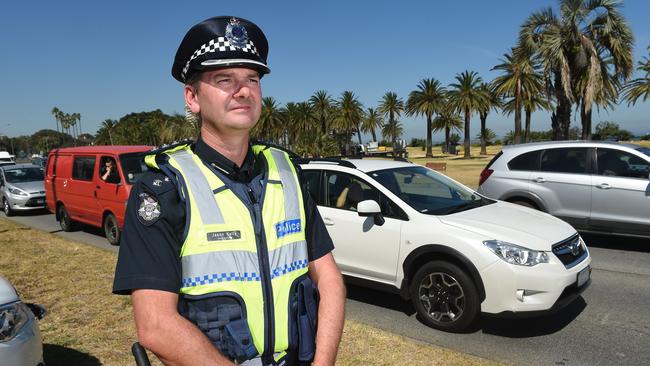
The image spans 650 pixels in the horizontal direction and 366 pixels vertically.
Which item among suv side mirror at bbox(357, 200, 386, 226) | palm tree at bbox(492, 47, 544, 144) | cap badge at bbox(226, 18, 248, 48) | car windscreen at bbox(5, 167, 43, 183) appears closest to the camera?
cap badge at bbox(226, 18, 248, 48)

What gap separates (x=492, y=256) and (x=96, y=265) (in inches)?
232

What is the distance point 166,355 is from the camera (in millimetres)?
1416

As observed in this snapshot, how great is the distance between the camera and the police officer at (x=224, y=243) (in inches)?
56.3

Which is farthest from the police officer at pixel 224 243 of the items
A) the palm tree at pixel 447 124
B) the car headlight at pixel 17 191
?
the palm tree at pixel 447 124

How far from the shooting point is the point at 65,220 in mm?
11000

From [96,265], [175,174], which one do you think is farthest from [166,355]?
[96,265]

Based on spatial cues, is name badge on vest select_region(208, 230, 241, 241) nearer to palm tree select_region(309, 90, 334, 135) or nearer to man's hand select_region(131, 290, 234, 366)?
man's hand select_region(131, 290, 234, 366)

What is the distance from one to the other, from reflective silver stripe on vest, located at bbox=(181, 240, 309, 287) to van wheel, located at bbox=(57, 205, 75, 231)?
1077 cm

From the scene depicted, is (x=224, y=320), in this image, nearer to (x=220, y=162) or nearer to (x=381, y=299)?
(x=220, y=162)

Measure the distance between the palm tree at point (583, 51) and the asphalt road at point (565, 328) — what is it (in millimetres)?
17658

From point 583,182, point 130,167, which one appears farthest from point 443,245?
point 130,167

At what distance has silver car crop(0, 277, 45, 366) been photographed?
258cm

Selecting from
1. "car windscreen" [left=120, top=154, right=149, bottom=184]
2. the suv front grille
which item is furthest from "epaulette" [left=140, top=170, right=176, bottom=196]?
"car windscreen" [left=120, top=154, right=149, bottom=184]

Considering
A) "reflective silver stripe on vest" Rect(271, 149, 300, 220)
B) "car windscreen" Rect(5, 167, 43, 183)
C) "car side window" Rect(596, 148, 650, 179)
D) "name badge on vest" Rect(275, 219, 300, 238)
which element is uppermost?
"reflective silver stripe on vest" Rect(271, 149, 300, 220)
